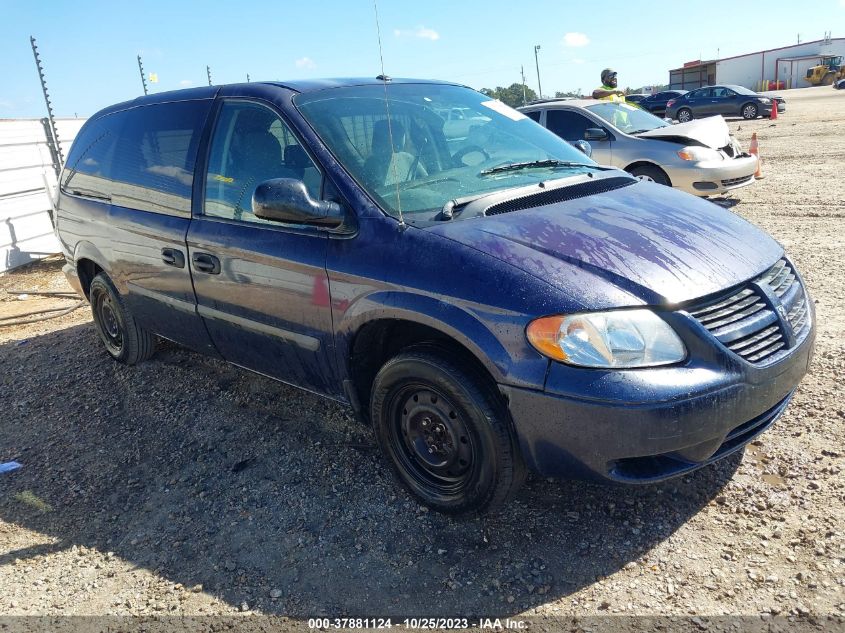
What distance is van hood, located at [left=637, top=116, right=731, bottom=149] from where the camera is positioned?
28.5 ft

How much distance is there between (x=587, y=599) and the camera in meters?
2.38

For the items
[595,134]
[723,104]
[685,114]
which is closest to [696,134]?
[595,134]

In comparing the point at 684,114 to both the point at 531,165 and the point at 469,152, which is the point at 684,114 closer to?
the point at 531,165

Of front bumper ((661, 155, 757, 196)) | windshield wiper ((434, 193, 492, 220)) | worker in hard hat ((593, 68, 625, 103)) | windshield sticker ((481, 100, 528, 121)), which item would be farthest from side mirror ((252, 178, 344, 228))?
worker in hard hat ((593, 68, 625, 103))

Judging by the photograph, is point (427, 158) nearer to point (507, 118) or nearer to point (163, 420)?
point (507, 118)

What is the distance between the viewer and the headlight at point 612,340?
7.48 feet

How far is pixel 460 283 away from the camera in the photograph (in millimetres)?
2488

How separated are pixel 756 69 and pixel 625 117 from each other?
61.9 m

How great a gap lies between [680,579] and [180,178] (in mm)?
3204

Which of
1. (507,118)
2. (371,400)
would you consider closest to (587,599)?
(371,400)

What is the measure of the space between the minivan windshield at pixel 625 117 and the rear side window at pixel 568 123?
8.0 inches

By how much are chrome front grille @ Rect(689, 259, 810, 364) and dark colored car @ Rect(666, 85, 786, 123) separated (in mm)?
26947

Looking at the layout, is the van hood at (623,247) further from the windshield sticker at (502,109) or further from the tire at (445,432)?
the windshield sticker at (502,109)

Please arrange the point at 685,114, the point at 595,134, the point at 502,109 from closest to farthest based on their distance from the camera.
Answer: the point at 502,109 < the point at 595,134 < the point at 685,114
